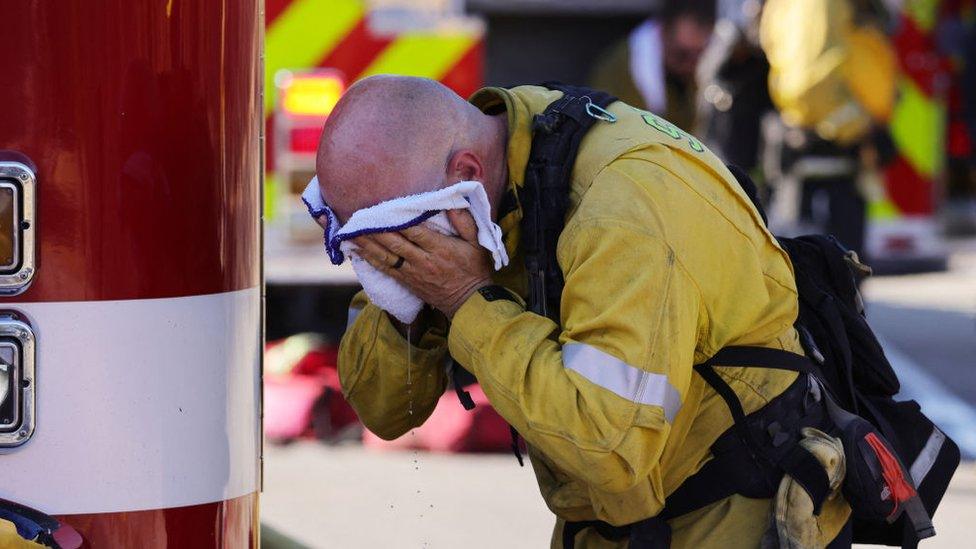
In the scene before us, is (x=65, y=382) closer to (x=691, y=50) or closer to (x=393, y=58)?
(x=393, y=58)

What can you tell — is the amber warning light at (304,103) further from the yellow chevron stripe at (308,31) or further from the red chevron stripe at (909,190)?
Result: the red chevron stripe at (909,190)

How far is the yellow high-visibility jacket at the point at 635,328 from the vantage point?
6.22 ft

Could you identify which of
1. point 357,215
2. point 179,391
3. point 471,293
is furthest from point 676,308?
point 179,391

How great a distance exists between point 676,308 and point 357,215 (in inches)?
16.2

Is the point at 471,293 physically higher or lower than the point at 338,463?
higher

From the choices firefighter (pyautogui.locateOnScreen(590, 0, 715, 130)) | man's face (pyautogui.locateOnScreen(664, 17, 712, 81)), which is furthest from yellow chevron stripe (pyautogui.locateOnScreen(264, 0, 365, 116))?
man's face (pyautogui.locateOnScreen(664, 17, 712, 81))

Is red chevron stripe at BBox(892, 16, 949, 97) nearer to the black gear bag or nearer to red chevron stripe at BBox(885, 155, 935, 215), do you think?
red chevron stripe at BBox(885, 155, 935, 215)

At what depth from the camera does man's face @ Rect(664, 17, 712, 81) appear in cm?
606

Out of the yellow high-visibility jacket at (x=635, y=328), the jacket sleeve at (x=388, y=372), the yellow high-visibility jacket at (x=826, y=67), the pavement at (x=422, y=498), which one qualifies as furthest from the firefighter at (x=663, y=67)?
the yellow high-visibility jacket at (x=635, y=328)

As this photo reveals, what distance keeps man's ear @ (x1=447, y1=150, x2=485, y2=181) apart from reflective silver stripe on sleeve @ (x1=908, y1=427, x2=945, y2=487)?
812 mm

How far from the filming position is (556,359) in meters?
1.92

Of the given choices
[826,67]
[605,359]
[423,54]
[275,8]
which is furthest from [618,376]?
[826,67]

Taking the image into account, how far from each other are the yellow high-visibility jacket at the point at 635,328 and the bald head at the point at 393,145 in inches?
3.8

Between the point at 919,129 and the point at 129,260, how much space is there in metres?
7.02
